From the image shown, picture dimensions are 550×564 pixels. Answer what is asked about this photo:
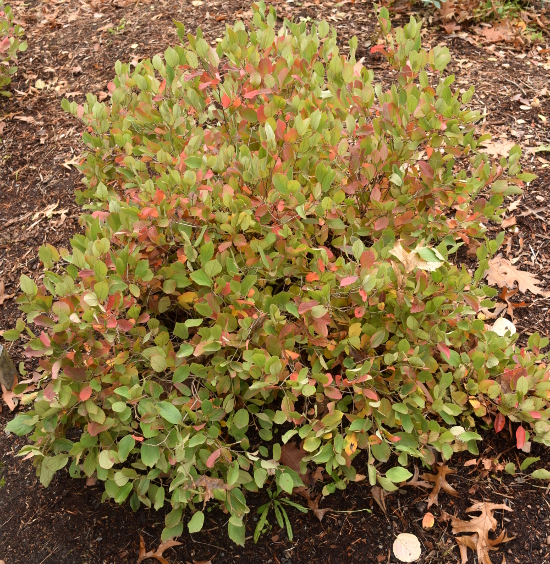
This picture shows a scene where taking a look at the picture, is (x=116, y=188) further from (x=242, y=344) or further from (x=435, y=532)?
(x=435, y=532)

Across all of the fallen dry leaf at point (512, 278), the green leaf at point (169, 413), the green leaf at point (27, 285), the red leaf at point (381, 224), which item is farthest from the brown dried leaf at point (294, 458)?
the fallen dry leaf at point (512, 278)

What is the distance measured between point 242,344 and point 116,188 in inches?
53.3

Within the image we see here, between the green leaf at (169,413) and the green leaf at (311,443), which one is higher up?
the green leaf at (169,413)

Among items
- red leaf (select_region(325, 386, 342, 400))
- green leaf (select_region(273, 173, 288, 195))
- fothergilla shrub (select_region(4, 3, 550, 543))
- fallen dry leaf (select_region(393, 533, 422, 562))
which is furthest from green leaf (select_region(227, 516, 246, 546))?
green leaf (select_region(273, 173, 288, 195))

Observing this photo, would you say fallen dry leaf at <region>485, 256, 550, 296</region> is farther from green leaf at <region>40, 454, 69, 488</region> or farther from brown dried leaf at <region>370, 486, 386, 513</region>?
green leaf at <region>40, 454, 69, 488</region>

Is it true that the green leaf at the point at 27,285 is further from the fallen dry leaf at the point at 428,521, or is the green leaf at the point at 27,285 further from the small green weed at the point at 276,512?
the fallen dry leaf at the point at 428,521

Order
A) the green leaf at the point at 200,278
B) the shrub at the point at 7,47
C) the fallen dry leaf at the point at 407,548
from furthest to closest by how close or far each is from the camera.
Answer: the shrub at the point at 7,47 → the fallen dry leaf at the point at 407,548 → the green leaf at the point at 200,278

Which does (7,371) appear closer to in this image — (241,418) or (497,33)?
(241,418)

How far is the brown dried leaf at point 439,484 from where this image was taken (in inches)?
88.5

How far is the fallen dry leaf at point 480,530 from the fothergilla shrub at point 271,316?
0.27m

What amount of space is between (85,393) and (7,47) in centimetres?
360

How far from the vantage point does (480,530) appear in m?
2.15

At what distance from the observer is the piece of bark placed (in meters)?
2.75

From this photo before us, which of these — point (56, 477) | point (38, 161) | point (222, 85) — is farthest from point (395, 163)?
point (38, 161)
